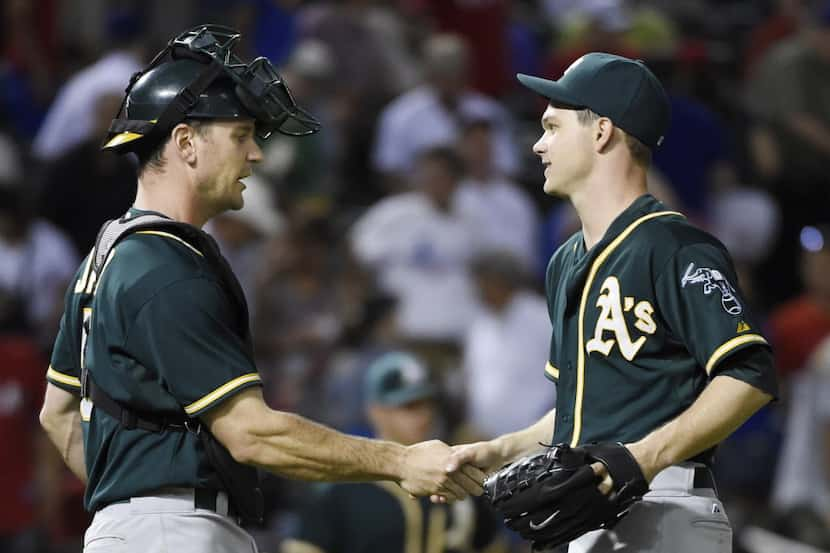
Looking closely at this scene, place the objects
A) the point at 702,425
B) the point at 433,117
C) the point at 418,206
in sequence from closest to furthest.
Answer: the point at 702,425
the point at 418,206
the point at 433,117

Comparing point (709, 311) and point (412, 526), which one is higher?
point (709, 311)

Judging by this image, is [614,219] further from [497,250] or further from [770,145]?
[770,145]

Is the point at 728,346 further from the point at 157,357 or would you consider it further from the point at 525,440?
the point at 157,357

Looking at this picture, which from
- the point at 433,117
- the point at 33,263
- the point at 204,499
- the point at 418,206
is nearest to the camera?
the point at 204,499

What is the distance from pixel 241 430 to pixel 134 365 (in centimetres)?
35

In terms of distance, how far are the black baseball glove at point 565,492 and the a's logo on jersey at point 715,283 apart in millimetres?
472

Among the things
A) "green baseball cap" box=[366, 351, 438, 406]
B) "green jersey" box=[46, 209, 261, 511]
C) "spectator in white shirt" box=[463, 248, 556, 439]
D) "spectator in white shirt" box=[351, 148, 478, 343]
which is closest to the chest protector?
"green jersey" box=[46, 209, 261, 511]

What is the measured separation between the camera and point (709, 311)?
4.38 m

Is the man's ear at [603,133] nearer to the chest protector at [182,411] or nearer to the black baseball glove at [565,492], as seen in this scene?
the black baseball glove at [565,492]

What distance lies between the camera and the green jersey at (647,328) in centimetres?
438

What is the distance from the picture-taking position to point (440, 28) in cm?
1270

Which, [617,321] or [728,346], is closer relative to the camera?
[728,346]

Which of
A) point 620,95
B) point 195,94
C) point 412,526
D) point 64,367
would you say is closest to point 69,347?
point 64,367

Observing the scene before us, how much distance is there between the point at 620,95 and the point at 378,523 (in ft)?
8.07
